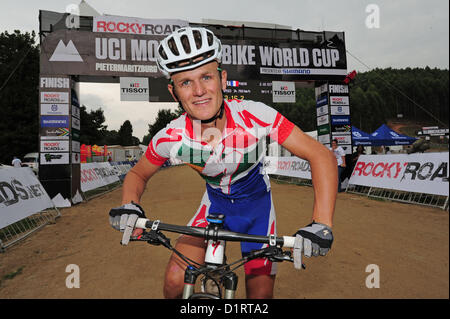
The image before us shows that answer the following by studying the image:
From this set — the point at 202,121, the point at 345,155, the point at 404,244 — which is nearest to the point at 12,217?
the point at 202,121

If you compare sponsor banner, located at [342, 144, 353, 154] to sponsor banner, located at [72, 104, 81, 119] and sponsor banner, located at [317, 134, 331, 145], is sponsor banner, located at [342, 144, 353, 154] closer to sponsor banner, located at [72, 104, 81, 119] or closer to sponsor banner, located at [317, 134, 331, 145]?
sponsor banner, located at [317, 134, 331, 145]

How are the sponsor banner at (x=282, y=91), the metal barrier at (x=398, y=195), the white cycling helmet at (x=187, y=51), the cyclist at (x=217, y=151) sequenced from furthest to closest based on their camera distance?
the sponsor banner at (x=282, y=91) → the metal barrier at (x=398, y=195) → the white cycling helmet at (x=187, y=51) → the cyclist at (x=217, y=151)

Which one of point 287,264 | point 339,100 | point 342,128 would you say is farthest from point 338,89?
point 287,264

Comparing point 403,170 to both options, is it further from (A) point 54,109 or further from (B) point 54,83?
(B) point 54,83

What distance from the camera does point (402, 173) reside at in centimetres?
855

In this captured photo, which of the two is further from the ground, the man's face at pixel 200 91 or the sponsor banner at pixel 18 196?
the man's face at pixel 200 91

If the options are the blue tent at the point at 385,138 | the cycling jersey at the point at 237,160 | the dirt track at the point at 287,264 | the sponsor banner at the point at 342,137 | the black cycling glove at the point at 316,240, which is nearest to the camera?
the black cycling glove at the point at 316,240

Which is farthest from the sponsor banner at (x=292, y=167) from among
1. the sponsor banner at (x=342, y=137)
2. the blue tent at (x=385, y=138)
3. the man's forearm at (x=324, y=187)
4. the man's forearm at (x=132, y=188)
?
the man's forearm at (x=324, y=187)

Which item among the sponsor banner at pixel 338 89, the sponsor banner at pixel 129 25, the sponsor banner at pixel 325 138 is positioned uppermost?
the sponsor banner at pixel 129 25

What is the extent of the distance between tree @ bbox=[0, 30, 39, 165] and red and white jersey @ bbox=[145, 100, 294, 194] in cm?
3345

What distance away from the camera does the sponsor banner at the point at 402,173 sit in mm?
6973

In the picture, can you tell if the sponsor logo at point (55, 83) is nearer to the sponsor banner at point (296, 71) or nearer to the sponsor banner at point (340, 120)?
the sponsor banner at point (296, 71)

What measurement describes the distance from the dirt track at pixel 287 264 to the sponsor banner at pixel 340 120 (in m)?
5.10

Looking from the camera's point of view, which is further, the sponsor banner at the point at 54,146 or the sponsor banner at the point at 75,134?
the sponsor banner at the point at 75,134
